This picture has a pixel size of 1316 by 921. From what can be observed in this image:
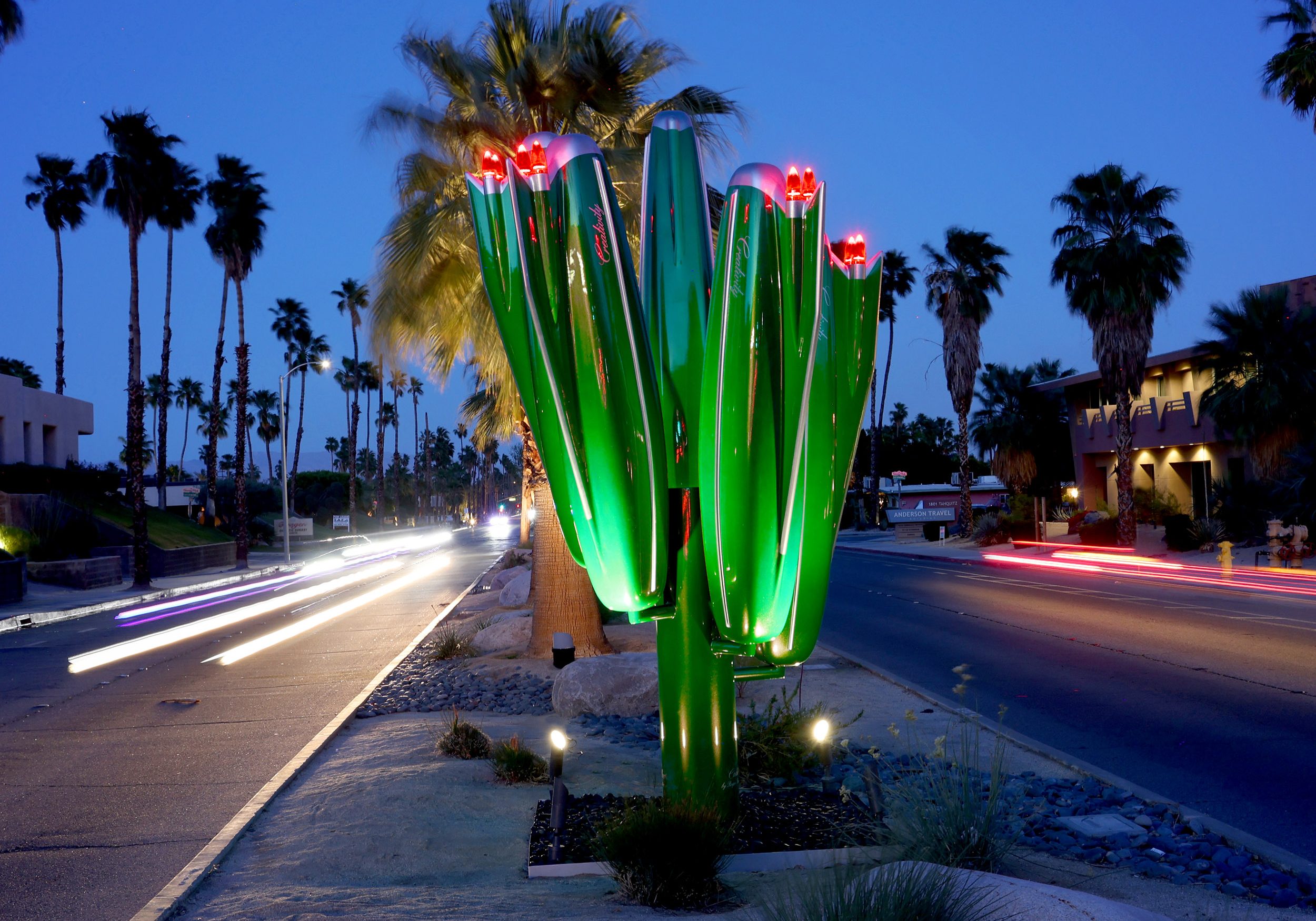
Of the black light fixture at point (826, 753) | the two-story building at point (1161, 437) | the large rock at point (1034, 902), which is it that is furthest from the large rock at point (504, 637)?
the two-story building at point (1161, 437)

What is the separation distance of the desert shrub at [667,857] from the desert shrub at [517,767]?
190 centimetres

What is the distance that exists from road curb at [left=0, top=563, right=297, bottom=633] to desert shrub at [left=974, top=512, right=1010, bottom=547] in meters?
29.1

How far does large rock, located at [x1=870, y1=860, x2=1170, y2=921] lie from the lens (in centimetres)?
377

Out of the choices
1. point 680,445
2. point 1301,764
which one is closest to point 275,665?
point 680,445

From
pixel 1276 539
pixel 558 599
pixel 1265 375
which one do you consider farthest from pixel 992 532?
pixel 558 599

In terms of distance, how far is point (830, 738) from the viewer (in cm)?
707

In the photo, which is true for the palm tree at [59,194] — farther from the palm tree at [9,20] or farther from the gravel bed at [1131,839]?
the gravel bed at [1131,839]

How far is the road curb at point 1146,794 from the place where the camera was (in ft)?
17.2

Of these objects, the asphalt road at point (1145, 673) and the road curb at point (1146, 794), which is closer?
the road curb at point (1146, 794)

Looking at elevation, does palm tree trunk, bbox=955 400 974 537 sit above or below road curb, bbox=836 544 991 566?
above

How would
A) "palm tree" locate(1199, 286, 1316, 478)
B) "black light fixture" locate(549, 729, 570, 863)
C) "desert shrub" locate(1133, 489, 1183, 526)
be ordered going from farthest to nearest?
"desert shrub" locate(1133, 489, 1183, 526) < "palm tree" locate(1199, 286, 1316, 478) < "black light fixture" locate(549, 729, 570, 863)

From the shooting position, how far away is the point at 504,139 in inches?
568

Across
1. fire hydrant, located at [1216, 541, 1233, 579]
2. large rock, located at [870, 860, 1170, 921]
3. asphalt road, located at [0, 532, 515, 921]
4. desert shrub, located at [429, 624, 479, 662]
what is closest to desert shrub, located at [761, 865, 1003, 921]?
large rock, located at [870, 860, 1170, 921]

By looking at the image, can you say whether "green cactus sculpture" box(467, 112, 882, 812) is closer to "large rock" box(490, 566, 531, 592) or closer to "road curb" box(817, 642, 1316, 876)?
"road curb" box(817, 642, 1316, 876)
